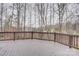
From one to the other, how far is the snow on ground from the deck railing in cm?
8

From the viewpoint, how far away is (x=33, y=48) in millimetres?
3631

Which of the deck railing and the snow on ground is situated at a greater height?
the deck railing

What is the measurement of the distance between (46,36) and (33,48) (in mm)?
358

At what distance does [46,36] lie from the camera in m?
3.65

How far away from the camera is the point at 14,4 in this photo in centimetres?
361

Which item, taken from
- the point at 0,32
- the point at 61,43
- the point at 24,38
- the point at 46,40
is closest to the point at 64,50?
the point at 61,43

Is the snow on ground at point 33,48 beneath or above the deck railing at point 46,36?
beneath

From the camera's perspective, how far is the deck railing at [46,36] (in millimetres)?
3559

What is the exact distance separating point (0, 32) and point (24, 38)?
0.50 m

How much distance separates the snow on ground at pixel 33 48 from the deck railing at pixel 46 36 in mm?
80

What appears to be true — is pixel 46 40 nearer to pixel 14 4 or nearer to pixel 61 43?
pixel 61 43

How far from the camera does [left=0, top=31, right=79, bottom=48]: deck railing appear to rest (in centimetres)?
356

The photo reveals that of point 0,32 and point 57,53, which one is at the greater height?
point 0,32

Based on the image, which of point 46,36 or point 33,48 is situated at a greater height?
point 46,36
